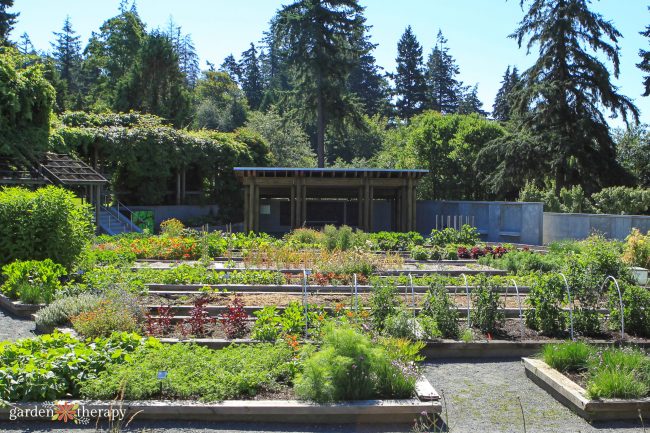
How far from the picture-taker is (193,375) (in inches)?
232

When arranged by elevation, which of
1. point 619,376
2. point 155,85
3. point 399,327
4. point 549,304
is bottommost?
point 619,376

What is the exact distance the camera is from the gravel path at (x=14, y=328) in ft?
28.3

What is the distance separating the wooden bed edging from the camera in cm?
547

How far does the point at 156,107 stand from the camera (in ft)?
130

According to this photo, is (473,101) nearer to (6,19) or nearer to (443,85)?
(443,85)

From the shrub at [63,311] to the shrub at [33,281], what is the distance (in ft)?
4.09

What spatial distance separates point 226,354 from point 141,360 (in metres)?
0.88

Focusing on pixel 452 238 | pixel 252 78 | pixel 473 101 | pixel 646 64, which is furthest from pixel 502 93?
pixel 452 238

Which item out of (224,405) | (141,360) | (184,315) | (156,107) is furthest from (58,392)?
(156,107)

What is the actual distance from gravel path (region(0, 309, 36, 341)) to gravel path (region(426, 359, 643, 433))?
5.87 m

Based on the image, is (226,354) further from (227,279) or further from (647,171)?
(647,171)

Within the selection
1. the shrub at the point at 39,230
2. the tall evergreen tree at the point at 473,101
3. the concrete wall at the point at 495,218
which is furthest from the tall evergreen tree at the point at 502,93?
the shrub at the point at 39,230

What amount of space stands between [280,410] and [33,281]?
7009mm

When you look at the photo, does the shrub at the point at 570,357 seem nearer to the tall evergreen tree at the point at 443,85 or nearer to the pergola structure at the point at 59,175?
the pergola structure at the point at 59,175
